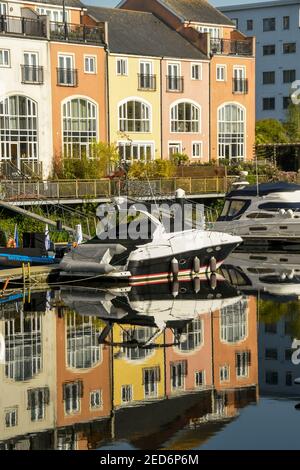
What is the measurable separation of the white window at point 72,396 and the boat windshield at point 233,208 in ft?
90.8

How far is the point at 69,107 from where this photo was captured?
57594 millimetres

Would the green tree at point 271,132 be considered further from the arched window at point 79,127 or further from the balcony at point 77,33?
the arched window at point 79,127

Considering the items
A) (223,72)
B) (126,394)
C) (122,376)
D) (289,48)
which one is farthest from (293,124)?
(126,394)

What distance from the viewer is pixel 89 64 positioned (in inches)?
2313

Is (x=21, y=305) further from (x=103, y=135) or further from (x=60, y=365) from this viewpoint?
(x=103, y=135)

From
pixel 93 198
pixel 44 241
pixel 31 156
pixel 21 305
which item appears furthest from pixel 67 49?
pixel 21 305

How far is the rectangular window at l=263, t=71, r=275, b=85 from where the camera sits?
317 ft

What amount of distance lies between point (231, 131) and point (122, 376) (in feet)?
153

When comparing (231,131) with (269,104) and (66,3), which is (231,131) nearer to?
(66,3)

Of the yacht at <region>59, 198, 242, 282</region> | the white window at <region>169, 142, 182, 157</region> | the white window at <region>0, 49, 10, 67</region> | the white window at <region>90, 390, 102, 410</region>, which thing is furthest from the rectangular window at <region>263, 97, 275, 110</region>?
the white window at <region>90, 390, 102, 410</region>

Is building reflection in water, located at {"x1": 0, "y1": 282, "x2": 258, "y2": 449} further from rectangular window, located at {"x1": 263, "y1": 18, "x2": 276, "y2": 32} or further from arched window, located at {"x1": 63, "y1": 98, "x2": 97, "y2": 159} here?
rectangular window, located at {"x1": 263, "y1": 18, "x2": 276, "y2": 32}

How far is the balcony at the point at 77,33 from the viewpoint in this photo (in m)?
57.6

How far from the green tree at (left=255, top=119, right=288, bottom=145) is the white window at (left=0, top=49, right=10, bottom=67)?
27710mm
